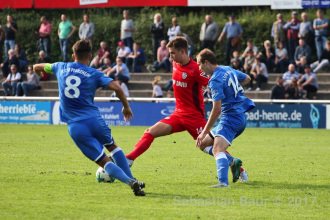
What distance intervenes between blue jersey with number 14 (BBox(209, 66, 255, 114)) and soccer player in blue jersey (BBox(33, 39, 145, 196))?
133 centimetres

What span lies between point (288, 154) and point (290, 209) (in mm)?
6429

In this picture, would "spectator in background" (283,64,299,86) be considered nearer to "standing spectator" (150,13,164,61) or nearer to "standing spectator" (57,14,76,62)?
"standing spectator" (150,13,164,61)

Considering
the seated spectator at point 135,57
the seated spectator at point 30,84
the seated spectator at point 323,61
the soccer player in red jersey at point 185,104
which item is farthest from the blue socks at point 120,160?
the seated spectator at point 135,57

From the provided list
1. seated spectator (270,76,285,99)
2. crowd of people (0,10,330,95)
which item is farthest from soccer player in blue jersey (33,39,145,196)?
crowd of people (0,10,330,95)

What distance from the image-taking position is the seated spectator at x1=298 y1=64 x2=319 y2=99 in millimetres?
22531

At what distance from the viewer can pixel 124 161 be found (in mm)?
7809

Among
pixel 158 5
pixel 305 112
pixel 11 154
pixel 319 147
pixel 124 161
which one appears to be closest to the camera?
pixel 124 161

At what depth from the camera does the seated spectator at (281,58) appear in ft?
80.4

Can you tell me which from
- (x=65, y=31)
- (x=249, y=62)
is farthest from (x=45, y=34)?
(x=249, y=62)

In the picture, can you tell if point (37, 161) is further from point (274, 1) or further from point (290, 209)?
point (274, 1)

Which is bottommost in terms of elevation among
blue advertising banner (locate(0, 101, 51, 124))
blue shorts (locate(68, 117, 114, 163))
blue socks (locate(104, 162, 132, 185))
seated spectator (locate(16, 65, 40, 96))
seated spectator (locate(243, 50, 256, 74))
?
blue advertising banner (locate(0, 101, 51, 124))

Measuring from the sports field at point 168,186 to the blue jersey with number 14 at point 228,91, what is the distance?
1087 millimetres

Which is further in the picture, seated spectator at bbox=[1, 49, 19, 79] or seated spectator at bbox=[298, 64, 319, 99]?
seated spectator at bbox=[1, 49, 19, 79]

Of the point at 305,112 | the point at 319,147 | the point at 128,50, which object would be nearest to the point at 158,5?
the point at 128,50
